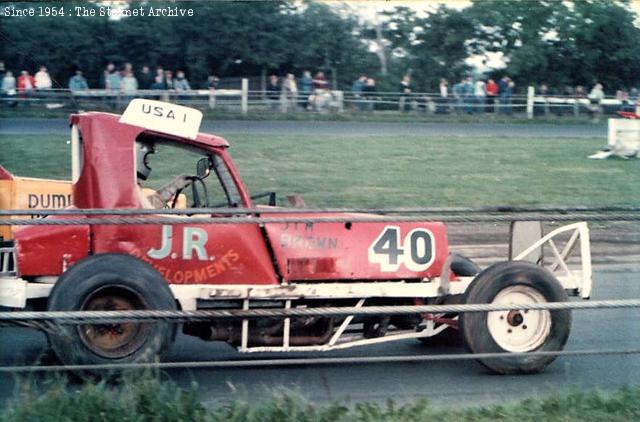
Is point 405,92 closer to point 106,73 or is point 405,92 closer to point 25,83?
point 106,73

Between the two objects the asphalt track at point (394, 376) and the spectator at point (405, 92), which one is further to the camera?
the spectator at point (405, 92)

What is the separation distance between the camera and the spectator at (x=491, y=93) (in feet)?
64.8

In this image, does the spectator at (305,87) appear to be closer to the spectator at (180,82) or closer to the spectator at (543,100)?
the spectator at (180,82)

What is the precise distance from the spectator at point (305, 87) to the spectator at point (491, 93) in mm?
3450

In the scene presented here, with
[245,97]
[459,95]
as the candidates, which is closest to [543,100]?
[459,95]

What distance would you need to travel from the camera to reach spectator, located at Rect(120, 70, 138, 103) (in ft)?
40.1

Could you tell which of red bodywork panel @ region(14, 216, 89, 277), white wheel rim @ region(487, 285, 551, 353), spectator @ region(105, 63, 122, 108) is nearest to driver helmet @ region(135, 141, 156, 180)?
red bodywork panel @ region(14, 216, 89, 277)

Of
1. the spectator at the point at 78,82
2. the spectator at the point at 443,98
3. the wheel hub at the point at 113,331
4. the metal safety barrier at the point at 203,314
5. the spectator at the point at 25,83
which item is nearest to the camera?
the metal safety barrier at the point at 203,314

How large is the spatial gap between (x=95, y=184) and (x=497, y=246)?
7.09 m

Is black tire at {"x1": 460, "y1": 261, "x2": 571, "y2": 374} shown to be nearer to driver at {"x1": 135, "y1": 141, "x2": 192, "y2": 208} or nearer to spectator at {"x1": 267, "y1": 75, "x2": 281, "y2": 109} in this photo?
driver at {"x1": 135, "y1": 141, "x2": 192, "y2": 208}

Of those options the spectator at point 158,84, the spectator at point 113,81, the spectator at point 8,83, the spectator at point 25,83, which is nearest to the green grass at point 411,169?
the spectator at point 158,84

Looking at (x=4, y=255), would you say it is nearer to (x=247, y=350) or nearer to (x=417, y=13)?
(x=247, y=350)

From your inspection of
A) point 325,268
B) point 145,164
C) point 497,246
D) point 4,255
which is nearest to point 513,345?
point 325,268

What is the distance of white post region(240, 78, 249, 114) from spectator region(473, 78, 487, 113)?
4.68 m
